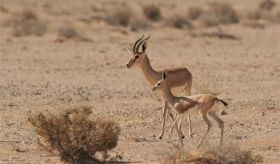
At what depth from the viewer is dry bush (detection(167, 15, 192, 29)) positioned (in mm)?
43406

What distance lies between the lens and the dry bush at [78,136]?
1273cm

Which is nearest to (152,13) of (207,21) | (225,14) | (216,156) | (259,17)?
(225,14)

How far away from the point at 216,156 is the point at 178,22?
3220 cm

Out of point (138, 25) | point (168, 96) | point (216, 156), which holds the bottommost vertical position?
point (216, 156)

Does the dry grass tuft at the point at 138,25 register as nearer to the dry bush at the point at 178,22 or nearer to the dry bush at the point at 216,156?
the dry bush at the point at 178,22

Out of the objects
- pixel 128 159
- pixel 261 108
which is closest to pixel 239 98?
pixel 261 108

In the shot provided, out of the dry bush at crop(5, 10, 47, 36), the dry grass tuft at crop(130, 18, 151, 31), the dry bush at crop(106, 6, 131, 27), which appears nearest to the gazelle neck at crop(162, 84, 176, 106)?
the dry bush at crop(5, 10, 47, 36)

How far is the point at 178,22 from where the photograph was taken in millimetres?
43750

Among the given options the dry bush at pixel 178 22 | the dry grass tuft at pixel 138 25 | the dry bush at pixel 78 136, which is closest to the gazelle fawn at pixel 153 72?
the dry bush at pixel 78 136

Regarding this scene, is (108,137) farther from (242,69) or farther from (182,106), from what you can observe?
(242,69)

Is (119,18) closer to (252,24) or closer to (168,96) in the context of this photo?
(252,24)

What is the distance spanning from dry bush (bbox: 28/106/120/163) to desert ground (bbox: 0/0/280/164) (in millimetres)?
418

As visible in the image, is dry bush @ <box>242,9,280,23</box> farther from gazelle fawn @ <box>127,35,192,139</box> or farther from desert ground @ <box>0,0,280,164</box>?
gazelle fawn @ <box>127,35,192,139</box>

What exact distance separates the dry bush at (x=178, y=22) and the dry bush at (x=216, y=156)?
31.2 m
